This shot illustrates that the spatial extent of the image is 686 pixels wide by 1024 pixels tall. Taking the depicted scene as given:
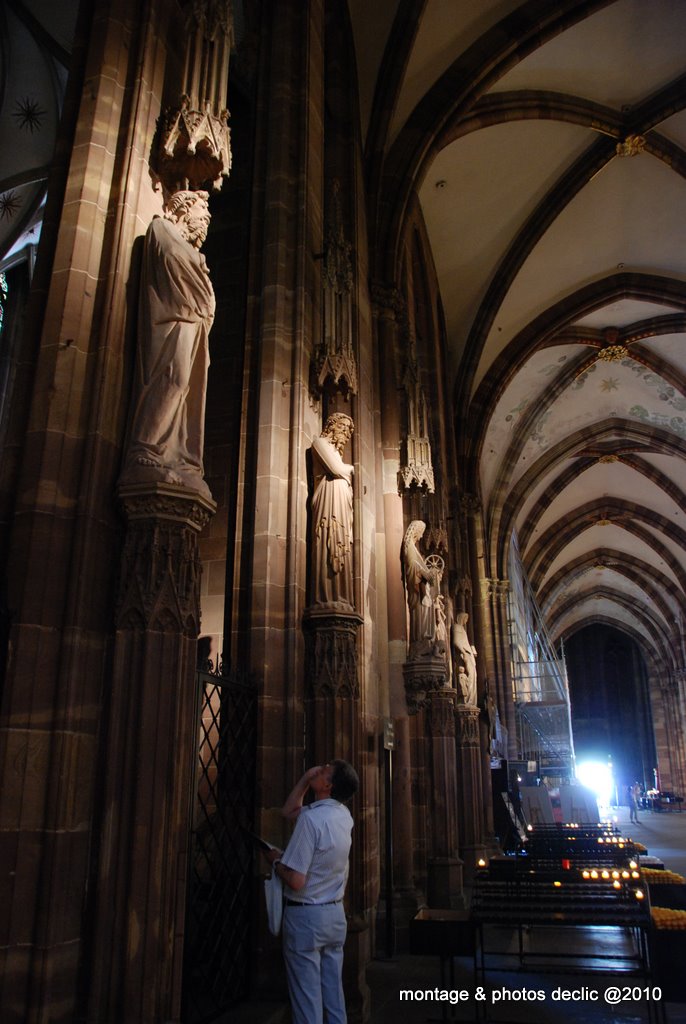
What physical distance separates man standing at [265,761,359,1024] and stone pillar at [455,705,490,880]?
8.78 m

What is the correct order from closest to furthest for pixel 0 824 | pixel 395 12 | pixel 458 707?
pixel 0 824
pixel 395 12
pixel 458 707

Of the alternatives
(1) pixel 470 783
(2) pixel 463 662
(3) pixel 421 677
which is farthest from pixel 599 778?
(3) pixel 421 677

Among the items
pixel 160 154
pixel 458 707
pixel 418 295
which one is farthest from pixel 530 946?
pixel 418 295

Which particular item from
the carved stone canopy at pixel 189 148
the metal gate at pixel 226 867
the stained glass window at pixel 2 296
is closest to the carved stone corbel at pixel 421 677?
the metal gate at pixel 226 867

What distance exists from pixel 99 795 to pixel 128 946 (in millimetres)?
610

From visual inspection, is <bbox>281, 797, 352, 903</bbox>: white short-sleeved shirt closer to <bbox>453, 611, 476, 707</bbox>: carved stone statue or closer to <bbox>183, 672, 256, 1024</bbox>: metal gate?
<bbox>183, 672, 256, 1024</bbox>: metal gate

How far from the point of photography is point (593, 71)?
13.5 m

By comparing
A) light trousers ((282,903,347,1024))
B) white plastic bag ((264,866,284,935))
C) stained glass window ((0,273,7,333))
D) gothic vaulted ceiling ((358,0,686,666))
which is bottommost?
light trousers ((282,903,347,1024))

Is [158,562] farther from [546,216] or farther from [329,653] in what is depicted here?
[546,216]

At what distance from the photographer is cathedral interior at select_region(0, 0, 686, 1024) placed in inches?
140

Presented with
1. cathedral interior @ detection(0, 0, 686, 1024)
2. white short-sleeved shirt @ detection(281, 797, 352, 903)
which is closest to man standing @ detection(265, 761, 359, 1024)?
white short-sleeved shirt @ detection(281, 797, 352, 903)

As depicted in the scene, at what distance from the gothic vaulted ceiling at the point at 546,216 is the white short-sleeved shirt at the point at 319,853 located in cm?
950

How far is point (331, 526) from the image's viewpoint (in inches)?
248

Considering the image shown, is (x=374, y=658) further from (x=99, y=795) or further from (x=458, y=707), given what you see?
(x=458, y=707)
